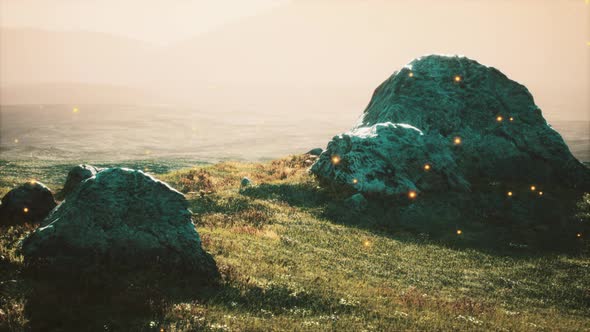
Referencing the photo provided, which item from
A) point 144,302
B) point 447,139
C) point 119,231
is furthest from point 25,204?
point 447,139

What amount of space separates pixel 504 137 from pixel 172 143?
10158 centimetres

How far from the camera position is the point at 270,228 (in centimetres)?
2086

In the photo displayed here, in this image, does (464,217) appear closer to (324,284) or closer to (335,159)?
(335,159)

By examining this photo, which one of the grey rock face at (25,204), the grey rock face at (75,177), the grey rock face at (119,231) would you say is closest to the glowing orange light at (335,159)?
the grey rock face at (75,177)

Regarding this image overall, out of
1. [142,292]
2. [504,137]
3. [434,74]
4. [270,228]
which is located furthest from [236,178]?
[142,292]

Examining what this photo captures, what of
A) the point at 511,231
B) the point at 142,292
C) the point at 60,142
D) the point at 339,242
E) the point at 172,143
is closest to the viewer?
the point at 142,292

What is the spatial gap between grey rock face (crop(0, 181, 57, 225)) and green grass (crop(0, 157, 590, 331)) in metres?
2.09

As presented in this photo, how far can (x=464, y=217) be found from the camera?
83.1 feet

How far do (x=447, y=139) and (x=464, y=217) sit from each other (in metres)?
10.2

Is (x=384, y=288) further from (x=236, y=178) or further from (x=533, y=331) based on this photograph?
(x=236, y=178)

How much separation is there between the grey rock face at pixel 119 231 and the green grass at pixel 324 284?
2.61 ft

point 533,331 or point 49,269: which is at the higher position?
point 49,269

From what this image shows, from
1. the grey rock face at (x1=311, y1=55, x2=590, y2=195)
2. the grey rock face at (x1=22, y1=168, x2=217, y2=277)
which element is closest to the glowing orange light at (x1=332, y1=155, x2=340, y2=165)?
the grey rock face at (x1=311, y1=55, x2=590, y2=195)

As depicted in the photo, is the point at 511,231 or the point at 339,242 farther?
the point at 511,231
